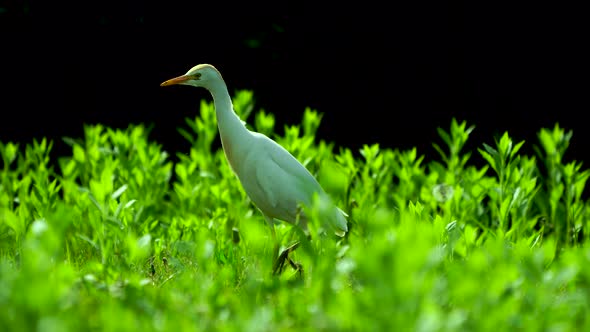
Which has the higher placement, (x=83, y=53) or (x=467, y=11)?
(x=467, y=11)

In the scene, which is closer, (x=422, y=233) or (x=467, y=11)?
(x=422, y=233)

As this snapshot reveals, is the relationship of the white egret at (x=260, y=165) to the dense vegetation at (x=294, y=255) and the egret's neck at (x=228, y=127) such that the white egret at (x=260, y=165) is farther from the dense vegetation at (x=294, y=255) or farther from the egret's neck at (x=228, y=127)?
the dense vegetation at (x=294, y=255)

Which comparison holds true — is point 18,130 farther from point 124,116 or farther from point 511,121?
point 511,121

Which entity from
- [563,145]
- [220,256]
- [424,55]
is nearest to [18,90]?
[424,55]

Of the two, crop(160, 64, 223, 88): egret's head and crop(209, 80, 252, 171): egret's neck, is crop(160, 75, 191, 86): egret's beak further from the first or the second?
crop(209, 80, 252, 171): egret's neck

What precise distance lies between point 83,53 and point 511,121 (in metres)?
3.87

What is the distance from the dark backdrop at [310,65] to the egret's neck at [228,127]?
2.84 metres

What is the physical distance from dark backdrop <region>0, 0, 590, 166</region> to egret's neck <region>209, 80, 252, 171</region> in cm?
284

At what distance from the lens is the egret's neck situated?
470cm

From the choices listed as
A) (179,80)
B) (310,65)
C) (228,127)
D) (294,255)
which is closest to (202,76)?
(179,80)

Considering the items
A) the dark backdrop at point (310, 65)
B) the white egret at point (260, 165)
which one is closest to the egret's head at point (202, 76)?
the white egret at point (260, 165)

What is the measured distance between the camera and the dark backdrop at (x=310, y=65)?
24.5 ft

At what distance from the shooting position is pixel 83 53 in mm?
7762

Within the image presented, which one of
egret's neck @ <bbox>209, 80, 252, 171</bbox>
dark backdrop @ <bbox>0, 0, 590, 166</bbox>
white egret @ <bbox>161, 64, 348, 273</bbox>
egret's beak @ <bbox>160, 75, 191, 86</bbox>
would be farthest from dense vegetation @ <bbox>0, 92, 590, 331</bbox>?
dark backdrop @ <bbox>0, 0, 590, 166</bbox>
